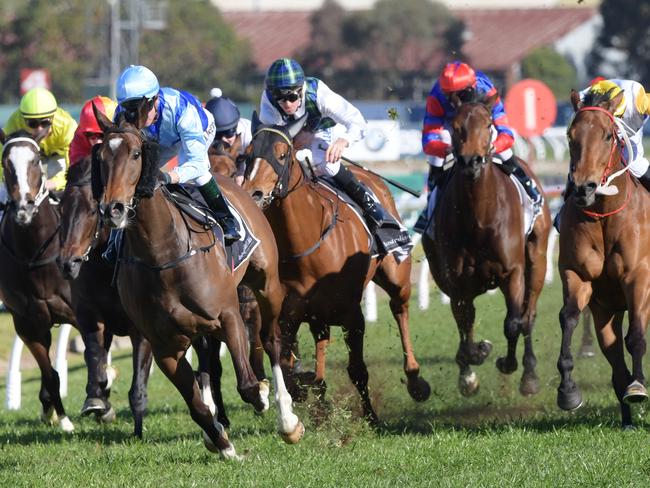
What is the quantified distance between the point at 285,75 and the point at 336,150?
58cm

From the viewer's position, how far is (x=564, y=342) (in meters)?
7.48

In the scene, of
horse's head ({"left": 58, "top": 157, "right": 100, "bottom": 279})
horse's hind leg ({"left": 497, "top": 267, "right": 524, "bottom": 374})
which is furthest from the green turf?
horse's head ({"left": 58, "top": 157, "right": 100, "bottom": 279})

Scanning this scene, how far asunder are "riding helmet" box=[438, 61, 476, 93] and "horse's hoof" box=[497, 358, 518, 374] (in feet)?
6.28

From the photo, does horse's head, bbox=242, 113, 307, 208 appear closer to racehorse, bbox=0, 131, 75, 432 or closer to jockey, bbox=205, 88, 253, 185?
racehorse, bbox=0, 131, 75, 432

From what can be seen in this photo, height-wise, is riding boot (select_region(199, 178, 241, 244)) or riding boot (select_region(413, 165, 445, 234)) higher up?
riding boot (select_region(199, 178, 241, 244))

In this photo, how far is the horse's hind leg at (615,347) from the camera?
7.50 m

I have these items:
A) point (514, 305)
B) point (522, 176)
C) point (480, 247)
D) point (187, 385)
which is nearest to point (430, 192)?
point (522, 176)

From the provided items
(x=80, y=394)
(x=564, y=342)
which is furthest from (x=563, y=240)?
(x=80, y=394)

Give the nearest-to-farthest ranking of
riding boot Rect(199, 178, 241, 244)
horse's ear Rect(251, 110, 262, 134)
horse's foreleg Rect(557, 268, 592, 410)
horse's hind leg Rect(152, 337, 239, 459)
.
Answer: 1. horse's hind leg Rect(152, 337, 239, 459)
2. riding boot Rect(199, 178, 241, 244)
3. horse's foreleg Rect(557, 268, 592, 410)
4. horse's ear Rect(251, 110, 262, 134)

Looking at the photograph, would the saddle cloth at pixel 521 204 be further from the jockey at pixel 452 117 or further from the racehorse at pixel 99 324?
the racehorse at pixel 99 324

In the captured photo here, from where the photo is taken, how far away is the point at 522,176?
9.60 meters

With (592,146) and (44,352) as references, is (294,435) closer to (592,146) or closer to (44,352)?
(592,146)

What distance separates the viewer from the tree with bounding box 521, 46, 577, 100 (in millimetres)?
46844

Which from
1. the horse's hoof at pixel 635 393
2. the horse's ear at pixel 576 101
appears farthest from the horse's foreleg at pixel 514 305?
the horse's ear at pixel 576 101
